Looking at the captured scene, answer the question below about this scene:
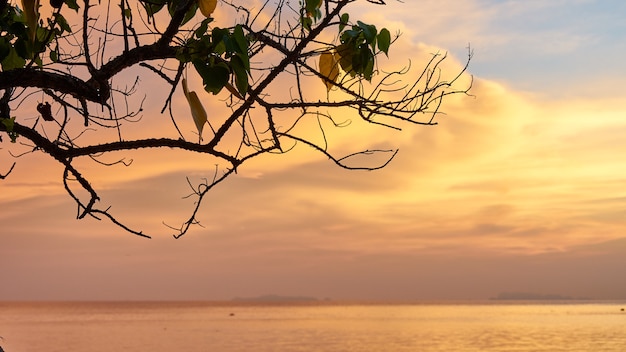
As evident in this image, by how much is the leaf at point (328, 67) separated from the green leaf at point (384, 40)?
0.77 ft

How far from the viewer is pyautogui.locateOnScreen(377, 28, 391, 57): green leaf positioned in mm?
2510

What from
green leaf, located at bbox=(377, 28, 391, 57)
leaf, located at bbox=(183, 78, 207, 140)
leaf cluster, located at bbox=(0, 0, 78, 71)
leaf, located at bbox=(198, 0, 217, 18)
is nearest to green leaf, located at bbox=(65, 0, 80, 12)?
leaf cluster, located at bbox=(0, 0, 78, 71)

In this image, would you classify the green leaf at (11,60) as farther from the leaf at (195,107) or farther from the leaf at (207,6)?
the leaf at (195,107)

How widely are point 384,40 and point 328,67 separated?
0.27 meters

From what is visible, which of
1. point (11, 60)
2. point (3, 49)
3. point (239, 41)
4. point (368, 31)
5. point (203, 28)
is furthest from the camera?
point (11, 60)

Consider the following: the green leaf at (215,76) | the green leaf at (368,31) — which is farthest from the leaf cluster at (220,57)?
the green leaf at (368,31)

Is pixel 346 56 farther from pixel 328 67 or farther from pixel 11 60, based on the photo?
pixel 11 60

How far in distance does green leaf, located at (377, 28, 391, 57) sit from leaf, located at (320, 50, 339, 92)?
9.3 inches

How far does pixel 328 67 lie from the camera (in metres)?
2.73

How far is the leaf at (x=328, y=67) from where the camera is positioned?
8.93 feet

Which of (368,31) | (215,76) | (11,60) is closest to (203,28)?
(215,76)

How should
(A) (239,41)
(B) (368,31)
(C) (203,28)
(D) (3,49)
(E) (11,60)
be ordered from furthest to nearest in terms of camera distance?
1. (E) (11,60)
2. (D) (3,49)
3. (B) (368,31)
4. (C) (203,28)
5. (A) (239,41)

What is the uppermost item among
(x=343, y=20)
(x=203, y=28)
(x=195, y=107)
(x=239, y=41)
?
(x=343, y=20)

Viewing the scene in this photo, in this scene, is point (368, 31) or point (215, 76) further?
point (368, 31)
